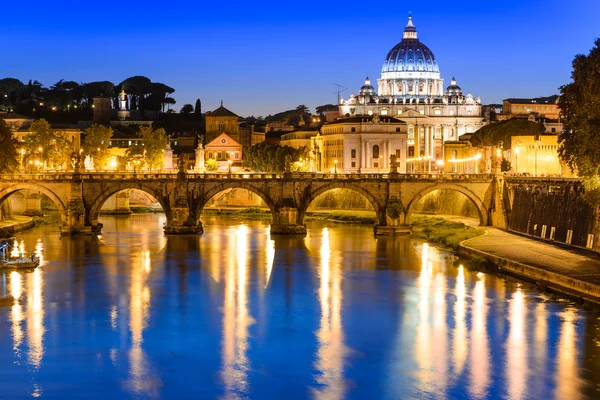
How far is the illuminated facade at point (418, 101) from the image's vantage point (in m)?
146

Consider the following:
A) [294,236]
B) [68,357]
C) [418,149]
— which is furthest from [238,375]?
[418,149]

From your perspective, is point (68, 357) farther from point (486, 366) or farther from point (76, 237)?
point (76, 237)

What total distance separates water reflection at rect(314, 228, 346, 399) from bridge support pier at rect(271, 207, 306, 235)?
13.5 meters

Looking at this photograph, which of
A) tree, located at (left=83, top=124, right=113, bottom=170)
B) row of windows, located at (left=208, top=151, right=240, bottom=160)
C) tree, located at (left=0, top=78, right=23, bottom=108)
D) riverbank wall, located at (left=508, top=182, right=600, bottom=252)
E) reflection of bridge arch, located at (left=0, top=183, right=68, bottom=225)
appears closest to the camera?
riverbank wall, located at (left=508, top=182, right=600, bottom=252)

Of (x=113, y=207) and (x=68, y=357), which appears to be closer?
(x=68, y=357)

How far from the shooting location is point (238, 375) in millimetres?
29984

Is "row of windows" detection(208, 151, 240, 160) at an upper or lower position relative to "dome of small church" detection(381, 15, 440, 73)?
lower

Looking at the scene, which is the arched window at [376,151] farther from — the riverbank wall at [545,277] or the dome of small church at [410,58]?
the riverbank wall at [545,277]

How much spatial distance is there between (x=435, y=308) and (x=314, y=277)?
365 inches

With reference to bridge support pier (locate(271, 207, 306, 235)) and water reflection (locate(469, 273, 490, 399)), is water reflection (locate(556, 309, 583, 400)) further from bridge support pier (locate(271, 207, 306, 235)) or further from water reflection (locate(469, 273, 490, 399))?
bridge support pier (locate(271, 207, 306, 235))

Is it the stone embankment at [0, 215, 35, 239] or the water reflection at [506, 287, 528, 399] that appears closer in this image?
the water reflection at [506, 287, 528, 399]

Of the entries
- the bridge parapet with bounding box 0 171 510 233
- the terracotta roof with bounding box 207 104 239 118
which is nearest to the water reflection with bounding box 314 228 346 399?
the bridge parapet with bounding box 0 171 510 233

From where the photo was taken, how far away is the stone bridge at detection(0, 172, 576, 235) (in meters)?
66.0

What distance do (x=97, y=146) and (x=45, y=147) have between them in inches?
453
